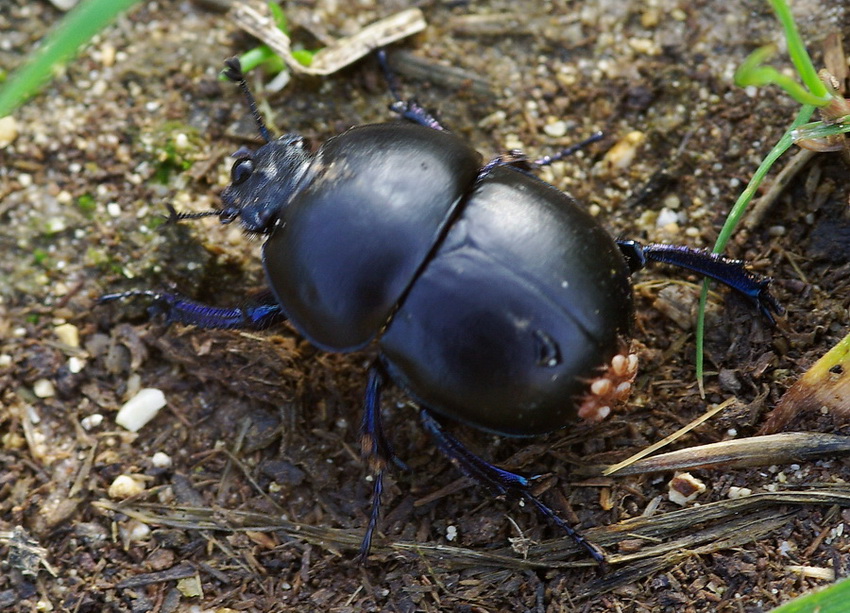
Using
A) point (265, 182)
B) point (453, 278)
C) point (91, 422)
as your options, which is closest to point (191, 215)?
point (265, 182)

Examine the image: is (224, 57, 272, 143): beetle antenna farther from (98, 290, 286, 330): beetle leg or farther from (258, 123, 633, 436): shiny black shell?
(98, 290, 286, 330): beetle leg

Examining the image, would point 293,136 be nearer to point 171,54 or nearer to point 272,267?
point 272,267

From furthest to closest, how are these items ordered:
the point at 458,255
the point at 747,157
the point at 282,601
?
the point at 747,157 < the point at 282,601 < the point at 458,255

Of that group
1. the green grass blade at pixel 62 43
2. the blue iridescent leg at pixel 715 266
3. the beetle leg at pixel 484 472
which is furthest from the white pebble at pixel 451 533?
the green grass blade at pixel 62 43

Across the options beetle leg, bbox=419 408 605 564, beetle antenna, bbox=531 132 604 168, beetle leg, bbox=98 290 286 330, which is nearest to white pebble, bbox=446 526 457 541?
beetle leg, bbox=419 408 605 564

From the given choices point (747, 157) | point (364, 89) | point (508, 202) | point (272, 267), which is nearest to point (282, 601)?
point (272, 267)

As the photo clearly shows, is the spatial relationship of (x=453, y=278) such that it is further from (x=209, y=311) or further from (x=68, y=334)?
→ (x=68, y=334)

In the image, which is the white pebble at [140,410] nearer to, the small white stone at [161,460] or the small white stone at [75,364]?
the small white stone at [161,460]
